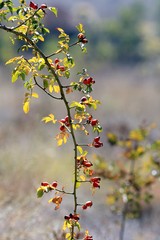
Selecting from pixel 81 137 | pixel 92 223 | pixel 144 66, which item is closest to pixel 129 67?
pixel 144 66

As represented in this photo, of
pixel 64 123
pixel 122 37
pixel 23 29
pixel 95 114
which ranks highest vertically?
pixel 122 37

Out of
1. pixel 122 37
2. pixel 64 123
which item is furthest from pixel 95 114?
pixel 122 37

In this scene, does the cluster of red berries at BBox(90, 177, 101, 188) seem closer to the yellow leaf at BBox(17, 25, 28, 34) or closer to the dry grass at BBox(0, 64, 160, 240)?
the yellow leaf at BBox(17, 25, 28, 34)

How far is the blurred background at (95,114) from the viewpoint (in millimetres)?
4469

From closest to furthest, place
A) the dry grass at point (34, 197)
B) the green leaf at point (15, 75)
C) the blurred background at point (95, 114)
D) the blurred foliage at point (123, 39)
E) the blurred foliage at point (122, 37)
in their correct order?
the green leaf at point (15, 75) < the dry grass at point (34, 197) < the blurred background at point (95, 114) < the blurred foliage at point (123, 39) < the blurred foliage at point (122, 37)

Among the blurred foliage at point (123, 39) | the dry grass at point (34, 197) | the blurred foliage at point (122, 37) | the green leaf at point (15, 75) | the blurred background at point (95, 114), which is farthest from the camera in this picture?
the blurred foliage at point (122, 37)

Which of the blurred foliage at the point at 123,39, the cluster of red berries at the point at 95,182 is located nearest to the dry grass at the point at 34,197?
the cluster of red berries at the point at 95,182

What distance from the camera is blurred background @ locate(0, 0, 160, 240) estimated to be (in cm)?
447

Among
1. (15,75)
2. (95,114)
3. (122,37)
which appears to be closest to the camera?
(15,75)

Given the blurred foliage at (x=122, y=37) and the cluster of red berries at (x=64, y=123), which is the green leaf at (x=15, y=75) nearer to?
the cluster of red berries at (x=64, y=123)

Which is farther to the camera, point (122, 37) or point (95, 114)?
point (122, 37)

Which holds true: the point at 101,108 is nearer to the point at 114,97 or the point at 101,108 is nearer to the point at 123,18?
the point at 114,97

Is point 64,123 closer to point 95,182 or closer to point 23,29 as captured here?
point 95,182

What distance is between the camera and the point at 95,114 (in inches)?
506
